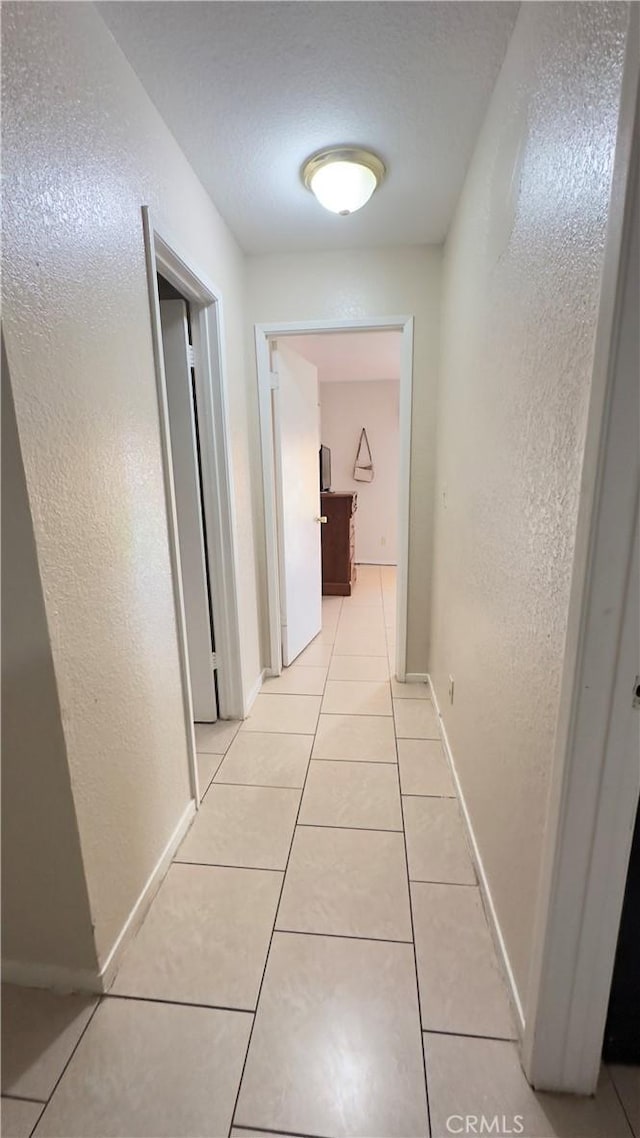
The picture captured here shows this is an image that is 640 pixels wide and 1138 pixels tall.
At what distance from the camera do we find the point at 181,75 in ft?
4.28

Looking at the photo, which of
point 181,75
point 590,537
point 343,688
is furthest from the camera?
point 343,688

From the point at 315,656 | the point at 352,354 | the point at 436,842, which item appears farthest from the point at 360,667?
the point at 352,354

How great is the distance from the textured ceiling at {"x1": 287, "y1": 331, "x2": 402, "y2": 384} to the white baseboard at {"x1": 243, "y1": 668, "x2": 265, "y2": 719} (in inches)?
91.1

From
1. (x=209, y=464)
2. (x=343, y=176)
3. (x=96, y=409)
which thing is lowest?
(x=209, y=464)

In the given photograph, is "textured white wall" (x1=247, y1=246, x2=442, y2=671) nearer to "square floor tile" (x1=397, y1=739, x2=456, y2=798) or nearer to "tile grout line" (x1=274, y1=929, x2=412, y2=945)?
"square floor tile" (x1=397, y1=739, x2=456, y2=798)

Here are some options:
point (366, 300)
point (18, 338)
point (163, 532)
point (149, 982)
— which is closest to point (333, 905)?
point (149, 982)

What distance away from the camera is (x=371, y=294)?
2373 millimetres

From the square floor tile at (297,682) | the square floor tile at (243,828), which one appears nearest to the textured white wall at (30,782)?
the square floor tile at (243,828)

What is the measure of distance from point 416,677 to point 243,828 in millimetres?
1407

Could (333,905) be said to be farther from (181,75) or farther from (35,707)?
(181,75)

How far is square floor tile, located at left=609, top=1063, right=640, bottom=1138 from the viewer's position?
92 centimetres

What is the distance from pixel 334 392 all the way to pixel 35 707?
5319 millimetres

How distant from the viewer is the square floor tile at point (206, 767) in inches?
74.8

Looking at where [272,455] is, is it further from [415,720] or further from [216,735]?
[415,720]
